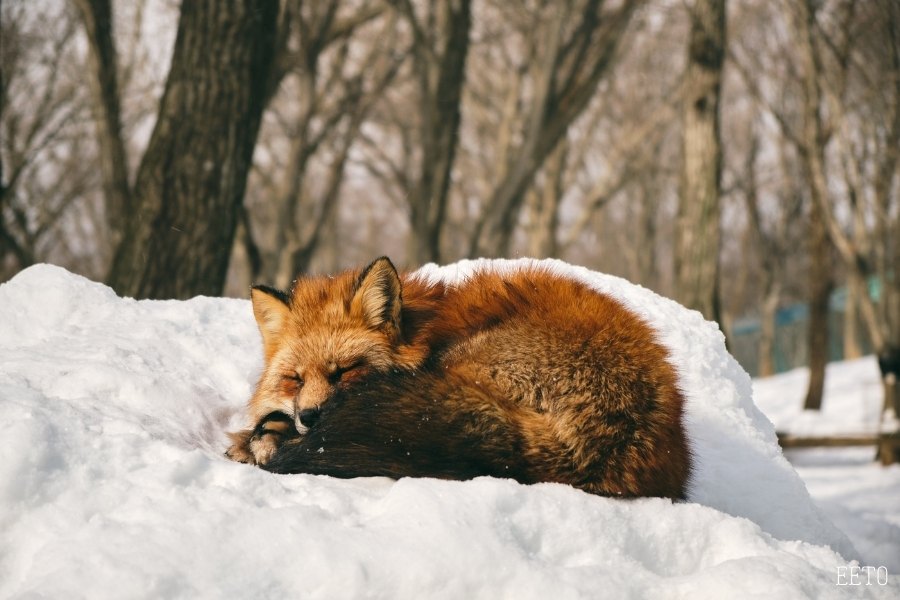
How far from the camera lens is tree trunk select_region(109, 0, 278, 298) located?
5.82 m

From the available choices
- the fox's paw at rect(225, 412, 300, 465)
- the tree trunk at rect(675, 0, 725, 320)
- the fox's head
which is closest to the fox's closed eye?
the fox's head

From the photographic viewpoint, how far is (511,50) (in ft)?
72.6

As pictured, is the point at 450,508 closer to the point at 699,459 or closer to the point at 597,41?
the point at 699,459

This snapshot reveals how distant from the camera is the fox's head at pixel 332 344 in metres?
3.30

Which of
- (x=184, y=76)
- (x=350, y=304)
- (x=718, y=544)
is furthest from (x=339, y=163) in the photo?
(x=718, y=544)

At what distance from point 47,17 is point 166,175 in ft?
41.0

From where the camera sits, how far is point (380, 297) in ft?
11.2

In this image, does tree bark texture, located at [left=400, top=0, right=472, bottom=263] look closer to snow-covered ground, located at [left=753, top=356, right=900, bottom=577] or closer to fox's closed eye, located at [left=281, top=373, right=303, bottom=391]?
snow-covered ground, located at [left=753, top=356, right=900, bottom=577]

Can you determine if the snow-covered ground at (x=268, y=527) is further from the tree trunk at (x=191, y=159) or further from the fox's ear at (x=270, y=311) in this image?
the tree trunk at (x=191, y=159)

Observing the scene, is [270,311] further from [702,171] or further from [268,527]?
[702,171]

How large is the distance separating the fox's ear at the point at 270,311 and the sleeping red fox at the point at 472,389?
0.8 inches

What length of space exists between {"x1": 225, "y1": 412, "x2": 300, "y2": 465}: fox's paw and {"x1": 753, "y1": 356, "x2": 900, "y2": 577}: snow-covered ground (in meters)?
3.31

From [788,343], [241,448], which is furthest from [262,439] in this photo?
[788,343]

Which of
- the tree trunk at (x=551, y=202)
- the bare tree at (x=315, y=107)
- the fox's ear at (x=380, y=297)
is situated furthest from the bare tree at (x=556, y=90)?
the tree trunk at (x=551, y=202)
